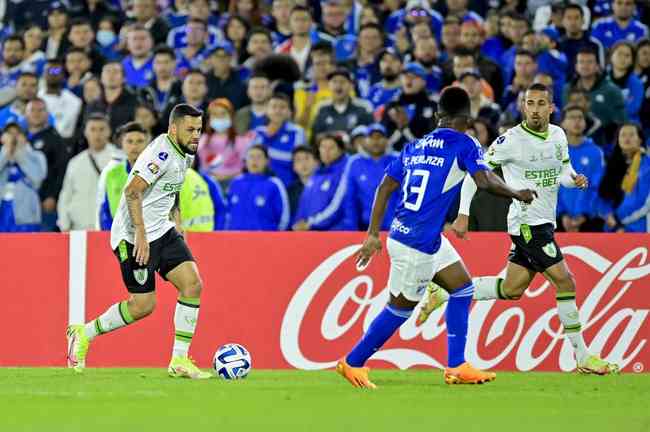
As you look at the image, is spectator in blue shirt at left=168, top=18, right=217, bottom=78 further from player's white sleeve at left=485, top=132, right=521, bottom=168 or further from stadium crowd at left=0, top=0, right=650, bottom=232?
player's white sleeve at left=485, top=132, right=521, bottom=168

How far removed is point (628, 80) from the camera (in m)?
17.0

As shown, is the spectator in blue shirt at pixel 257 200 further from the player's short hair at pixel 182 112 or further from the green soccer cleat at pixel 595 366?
the green soccer cleat at pixel 595 366

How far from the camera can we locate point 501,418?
839 cm

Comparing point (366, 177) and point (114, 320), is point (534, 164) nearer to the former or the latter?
point (114, 320)

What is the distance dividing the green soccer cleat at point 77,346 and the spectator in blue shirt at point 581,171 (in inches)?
233

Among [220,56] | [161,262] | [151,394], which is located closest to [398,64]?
[220,56]

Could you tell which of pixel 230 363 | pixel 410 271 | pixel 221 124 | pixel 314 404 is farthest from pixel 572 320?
pixel 221 124

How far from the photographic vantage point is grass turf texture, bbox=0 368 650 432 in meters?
8.01

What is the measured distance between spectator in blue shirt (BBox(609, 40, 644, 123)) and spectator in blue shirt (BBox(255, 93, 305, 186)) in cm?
401

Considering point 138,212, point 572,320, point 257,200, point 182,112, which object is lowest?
point 572,320

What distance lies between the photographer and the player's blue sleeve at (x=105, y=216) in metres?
14.0

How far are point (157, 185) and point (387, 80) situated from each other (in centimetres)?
665

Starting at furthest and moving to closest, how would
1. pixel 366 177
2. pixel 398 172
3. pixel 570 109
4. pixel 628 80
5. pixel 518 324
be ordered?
pixel 628 80
pixel 366 177
pixel 570 109
pixel 518 324
pixel 398 172

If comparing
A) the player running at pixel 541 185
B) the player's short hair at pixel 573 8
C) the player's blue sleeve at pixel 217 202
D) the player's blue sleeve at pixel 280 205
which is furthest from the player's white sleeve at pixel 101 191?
the player's short hair at pixel 573 8
